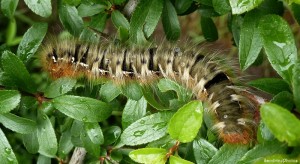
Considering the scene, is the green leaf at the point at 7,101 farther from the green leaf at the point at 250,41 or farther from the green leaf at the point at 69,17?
the green leaf at the point at 250,41

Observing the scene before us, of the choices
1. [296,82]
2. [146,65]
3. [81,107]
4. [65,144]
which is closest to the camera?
[296,82]

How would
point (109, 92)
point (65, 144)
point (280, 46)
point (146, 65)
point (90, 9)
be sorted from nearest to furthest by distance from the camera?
point (280, 46) < point (109, 92) < point (90, 9) < point (146, 65) < point (65, 144)

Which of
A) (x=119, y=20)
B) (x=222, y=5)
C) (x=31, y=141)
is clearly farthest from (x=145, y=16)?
(x=31, y=141)

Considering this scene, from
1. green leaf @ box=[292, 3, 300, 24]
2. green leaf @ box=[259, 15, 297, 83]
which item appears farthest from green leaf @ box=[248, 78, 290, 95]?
green leaf @ box=[292, 3, 300, 24]

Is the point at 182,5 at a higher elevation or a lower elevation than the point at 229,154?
higher

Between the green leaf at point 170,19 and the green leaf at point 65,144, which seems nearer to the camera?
the green leaf at point 170,19

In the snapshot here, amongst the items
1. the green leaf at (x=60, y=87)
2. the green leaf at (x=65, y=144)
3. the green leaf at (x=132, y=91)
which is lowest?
the green leaf at (x=65, y=144)

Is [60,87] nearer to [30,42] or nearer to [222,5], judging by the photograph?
[30,42]

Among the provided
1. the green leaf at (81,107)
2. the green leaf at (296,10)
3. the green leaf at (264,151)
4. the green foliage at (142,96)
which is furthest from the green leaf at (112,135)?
the green leaf at (296,10)
